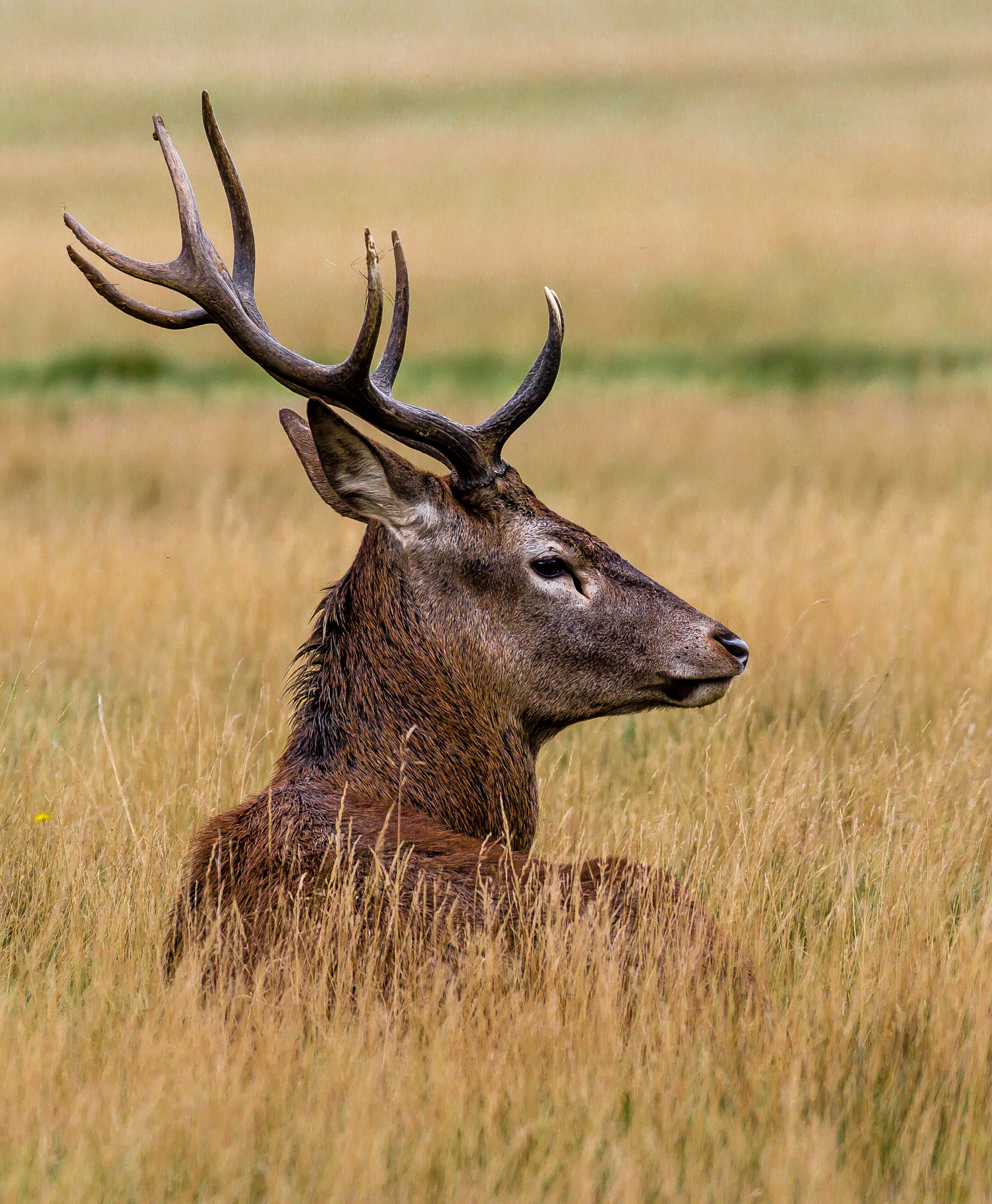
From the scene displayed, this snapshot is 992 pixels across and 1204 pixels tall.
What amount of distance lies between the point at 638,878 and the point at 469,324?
2113 centimetres

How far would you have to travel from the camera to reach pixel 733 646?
461 cm

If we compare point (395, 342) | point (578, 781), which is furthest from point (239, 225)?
point (578, 781)

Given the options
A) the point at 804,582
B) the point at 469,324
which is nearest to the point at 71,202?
the point at 469,324

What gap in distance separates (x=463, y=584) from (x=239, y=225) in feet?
4.26

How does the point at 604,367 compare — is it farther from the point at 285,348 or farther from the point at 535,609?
the point at 285,348

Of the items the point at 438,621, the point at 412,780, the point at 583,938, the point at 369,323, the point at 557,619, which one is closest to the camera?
the point at 583,938

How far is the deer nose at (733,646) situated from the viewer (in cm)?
460

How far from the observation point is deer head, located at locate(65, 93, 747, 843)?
439 centimetres

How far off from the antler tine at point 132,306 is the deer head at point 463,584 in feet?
0.03

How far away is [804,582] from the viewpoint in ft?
29.9

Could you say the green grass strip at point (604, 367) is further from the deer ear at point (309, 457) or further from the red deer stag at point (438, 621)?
the red deer stag at point (438, 621)

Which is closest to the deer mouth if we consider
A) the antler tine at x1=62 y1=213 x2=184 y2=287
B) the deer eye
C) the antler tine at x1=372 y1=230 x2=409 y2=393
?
the deer eye

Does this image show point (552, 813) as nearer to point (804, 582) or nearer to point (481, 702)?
point (481, 702)

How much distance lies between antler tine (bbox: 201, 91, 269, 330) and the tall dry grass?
1.58m
